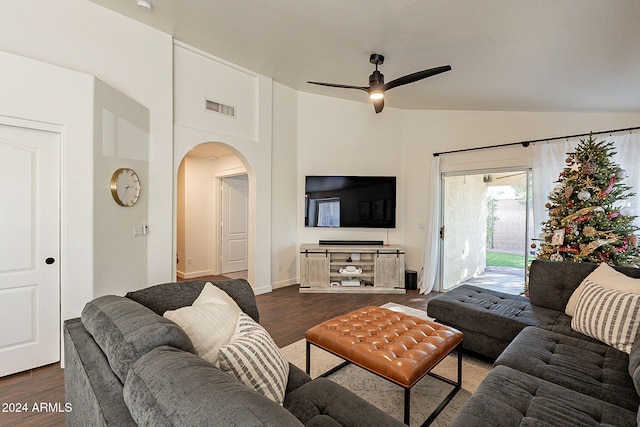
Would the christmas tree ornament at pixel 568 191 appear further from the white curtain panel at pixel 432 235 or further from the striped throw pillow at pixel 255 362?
the striped throw pillow at pixel 255 362

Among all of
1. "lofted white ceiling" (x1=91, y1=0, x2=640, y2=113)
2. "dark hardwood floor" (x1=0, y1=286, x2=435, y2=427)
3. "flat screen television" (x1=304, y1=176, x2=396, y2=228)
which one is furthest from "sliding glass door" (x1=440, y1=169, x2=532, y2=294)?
"lofted white ceiling" (x1=91, y1=0, x2=640, y2=113)

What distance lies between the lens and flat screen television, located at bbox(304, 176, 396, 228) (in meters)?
5.30

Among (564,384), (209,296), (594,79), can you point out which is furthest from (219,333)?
(594,79)

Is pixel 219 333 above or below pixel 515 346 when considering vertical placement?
above

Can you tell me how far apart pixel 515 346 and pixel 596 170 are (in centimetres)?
264

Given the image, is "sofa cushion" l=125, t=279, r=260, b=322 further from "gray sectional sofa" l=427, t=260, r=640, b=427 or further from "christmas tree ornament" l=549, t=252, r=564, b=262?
"christmas tree ornament" l=549, t=252, r=564, b=262

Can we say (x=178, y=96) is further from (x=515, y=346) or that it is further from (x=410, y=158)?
(x=515, y=346)

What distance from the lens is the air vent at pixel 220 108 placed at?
4234 mm

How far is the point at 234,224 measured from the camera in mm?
6430

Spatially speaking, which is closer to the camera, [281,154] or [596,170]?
[596,170]

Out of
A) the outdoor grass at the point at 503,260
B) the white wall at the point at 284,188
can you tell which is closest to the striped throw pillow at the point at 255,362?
Result: the white wall at the point at 284,188

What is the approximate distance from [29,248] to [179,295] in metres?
1.85

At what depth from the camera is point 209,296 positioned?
1641mm

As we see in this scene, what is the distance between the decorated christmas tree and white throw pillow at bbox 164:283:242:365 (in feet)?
12.5
